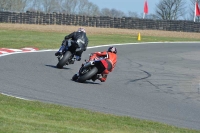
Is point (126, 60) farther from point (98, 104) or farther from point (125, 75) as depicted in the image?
point (98, 104)

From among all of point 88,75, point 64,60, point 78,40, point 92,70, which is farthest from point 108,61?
point 78,40

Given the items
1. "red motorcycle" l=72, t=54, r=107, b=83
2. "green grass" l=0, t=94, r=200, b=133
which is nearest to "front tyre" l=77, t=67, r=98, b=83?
"red motorcycle" l=72, t=54, r=107, b=83

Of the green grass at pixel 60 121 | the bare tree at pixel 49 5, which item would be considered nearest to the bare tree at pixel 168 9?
the bare tree at pixel 49 5

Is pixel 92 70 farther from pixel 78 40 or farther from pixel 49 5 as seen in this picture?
pixel 49 5

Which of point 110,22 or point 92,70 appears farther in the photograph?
point 110,22

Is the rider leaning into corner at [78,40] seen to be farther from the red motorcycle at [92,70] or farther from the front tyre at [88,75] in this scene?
the front tyre at [88,75]

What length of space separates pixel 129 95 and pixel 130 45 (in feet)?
Answer: 58.8

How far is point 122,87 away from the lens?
46.6 ft

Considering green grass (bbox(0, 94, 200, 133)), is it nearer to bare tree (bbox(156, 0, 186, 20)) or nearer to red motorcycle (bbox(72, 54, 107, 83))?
red motorcycle (bbox(72, 54, 107, 83))

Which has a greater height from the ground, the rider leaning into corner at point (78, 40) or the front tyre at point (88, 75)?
the rider leaning into corner at point (78, 40)

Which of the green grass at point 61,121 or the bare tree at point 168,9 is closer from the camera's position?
the green grass at point 61,121

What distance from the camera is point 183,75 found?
1845 centimetres

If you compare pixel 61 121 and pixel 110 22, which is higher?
pixel 110 22

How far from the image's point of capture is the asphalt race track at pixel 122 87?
10688mm
